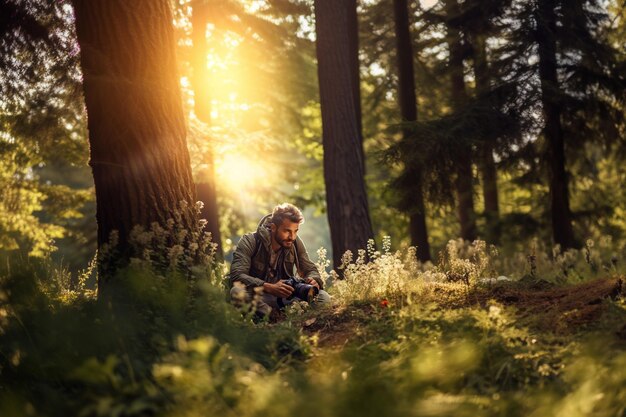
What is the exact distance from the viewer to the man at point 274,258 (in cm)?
718

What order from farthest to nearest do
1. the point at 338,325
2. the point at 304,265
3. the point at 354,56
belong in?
the point at 354,56
the point at 304,265
the point at 338,325

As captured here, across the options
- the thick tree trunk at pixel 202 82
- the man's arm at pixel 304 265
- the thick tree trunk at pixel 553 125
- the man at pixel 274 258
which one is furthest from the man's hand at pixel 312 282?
the thick tree trunk at pixel 202 82

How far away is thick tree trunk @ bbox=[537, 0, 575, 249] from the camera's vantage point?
12797 mm

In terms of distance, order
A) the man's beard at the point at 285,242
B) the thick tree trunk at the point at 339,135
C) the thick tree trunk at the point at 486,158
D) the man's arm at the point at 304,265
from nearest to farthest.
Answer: the man's beard at the point at 285,242, the man's arm at the point at 304,265, the thick tree trunk at the point at 339,135, the thick tree trunk at the point at 486,158

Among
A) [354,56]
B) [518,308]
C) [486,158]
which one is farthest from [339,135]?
[518,308]

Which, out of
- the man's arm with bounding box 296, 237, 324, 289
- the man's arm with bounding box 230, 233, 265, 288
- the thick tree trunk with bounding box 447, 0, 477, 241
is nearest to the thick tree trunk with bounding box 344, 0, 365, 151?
the thick tree trunk with bounding box 447, 0, 477, 241

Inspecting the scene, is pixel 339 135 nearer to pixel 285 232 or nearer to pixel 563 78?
pixel 285 232

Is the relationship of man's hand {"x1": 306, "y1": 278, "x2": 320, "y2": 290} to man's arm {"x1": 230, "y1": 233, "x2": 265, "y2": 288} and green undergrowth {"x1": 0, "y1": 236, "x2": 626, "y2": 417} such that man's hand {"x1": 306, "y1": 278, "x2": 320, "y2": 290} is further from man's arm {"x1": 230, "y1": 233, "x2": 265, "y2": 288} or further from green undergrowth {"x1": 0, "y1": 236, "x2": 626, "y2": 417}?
green undergrowth {"x1": 0, "y1": 236, "x2": 626, "y2": 417}

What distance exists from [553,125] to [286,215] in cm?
802

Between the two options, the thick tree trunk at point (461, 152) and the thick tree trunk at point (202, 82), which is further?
the thick tree trunk at point (202, 82)

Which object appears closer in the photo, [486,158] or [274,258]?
[274,258]

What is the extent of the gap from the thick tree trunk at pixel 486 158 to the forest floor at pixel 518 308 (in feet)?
22.3

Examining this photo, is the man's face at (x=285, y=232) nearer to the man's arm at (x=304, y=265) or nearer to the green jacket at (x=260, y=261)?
the green jacket at (x=260, y=261)

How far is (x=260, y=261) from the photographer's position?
7.52 m
